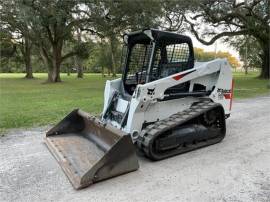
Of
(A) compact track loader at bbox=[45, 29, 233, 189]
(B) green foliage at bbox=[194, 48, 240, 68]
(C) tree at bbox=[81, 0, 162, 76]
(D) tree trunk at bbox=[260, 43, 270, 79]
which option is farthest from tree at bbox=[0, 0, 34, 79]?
(D) tree trunk at bbox=[260, 43, 270, 79]

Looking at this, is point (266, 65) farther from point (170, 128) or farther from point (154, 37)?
point (170, 128)

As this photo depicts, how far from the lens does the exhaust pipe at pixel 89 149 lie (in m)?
3.96

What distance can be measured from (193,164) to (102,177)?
1.41 meters

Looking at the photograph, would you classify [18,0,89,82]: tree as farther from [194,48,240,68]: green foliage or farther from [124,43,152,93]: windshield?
[124,43,152,93]: windshield

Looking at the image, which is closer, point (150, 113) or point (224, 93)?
point (150, 113)

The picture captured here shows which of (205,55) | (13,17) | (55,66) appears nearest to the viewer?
(13,17)

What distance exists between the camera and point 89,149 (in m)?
5.11

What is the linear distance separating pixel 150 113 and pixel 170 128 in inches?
20.0

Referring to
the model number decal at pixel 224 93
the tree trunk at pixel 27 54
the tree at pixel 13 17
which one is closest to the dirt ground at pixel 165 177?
the model number decal at pixel 224 93

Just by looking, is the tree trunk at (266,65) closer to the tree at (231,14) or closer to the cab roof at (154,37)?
the tree at (231,14)

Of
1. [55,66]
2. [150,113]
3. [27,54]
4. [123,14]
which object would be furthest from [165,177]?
[27,54]

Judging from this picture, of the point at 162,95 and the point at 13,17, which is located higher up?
the point at 13,17

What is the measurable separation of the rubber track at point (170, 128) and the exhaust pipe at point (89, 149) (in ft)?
1.35

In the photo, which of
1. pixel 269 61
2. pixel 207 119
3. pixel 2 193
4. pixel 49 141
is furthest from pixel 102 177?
pixel 269 61
